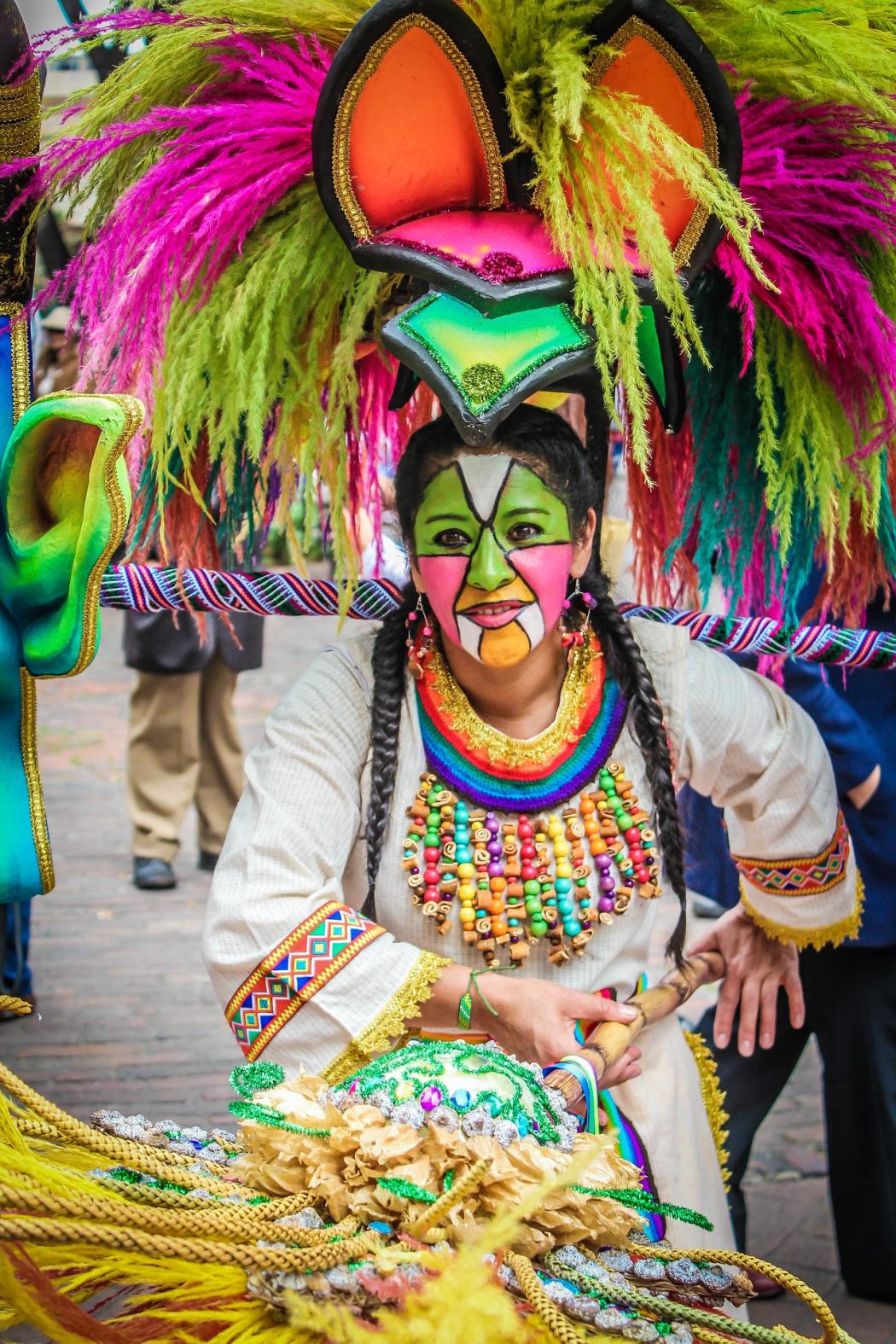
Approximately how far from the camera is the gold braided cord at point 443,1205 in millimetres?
1515

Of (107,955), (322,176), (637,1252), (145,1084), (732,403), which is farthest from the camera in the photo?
(107,955)

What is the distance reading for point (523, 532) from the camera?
215 centimetres

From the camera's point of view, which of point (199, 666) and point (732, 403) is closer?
point (732, 403)

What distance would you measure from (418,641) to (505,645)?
0.64 feet

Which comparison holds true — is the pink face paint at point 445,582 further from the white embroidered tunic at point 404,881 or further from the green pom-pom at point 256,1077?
the green pom-pom at point 256,1077

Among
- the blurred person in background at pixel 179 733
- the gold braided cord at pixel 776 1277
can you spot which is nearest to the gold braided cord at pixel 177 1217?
the gold braided cord at pixel 776 1277

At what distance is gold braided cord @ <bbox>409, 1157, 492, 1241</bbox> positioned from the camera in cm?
151

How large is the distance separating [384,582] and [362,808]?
0.42m

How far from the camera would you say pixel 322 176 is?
1954mm

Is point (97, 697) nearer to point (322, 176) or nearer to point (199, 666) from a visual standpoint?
point (199, 666)

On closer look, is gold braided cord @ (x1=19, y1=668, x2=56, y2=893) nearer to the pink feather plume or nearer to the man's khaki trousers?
the pink feather plume

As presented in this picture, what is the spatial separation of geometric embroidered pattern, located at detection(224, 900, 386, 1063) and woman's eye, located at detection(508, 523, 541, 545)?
0.59 meters

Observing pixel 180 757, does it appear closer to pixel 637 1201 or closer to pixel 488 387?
pixel 488 387

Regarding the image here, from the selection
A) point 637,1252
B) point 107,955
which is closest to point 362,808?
point 637,1252
